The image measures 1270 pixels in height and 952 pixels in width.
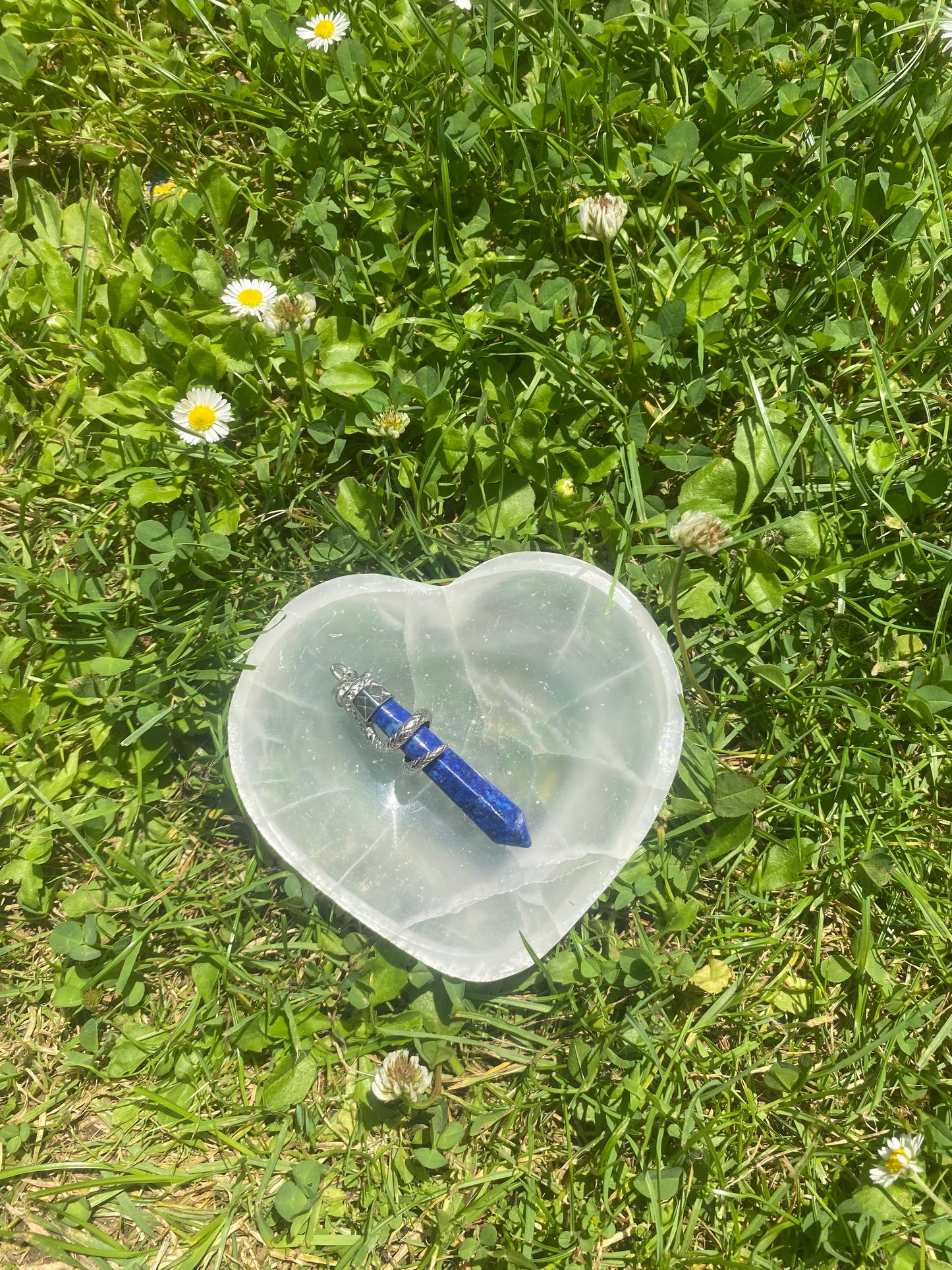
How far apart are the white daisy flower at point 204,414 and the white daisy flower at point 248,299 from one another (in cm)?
21

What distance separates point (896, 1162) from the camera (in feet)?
6.72

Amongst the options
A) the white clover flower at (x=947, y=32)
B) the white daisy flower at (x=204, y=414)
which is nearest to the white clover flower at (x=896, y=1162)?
the white daisy flower at (x=204, y=414)

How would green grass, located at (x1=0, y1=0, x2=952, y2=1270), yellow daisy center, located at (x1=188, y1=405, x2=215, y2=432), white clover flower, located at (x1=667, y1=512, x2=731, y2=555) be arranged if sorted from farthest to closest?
yellow daisy center, located at (x1=188, y1=405, x2=215, y2=432) → green grass, located at (x1=0, y1=0, x2=952, y2=1270) → white clover flower, located at (x1=667, y1=512, x2=731, y2=555)

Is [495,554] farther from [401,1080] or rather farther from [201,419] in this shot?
[401,1080]

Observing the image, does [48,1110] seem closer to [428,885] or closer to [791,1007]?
[428,885]

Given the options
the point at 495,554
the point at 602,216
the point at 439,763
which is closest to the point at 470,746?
the point at 439,763

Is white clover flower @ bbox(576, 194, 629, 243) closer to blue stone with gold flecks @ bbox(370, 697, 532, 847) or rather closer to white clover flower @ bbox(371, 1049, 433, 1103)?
blue stone with gold flecks @ bbox(370, 697, 532, 847)

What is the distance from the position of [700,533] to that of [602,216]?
69cm

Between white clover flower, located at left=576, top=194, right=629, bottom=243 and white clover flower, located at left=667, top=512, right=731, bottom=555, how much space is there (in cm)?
63

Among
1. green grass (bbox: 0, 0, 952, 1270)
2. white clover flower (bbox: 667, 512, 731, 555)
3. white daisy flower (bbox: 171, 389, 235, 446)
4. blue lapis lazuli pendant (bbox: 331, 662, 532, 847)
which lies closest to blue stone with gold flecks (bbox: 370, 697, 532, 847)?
blue lapis lazuli pendant (bbox: 331, 662, 532, 847)

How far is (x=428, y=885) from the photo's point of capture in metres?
2.14

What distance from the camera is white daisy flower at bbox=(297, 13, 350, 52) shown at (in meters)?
2.38

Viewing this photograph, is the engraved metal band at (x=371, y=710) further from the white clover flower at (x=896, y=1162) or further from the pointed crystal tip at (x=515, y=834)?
the white clover flower at (x=896, y=1162)

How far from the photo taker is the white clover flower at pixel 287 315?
2174 mm
